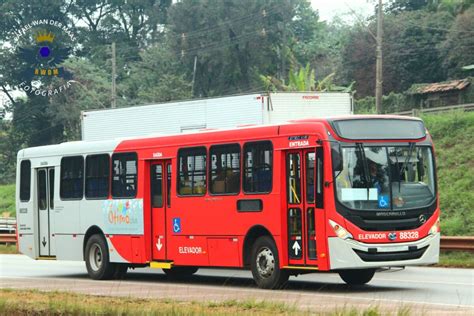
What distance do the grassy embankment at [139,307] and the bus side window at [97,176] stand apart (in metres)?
7.47

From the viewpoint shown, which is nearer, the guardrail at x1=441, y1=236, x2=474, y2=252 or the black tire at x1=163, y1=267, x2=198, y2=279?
A: the black tire at x1=163, y1=267, x2=198, y2=279

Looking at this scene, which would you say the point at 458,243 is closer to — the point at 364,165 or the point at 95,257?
the point at 95,257

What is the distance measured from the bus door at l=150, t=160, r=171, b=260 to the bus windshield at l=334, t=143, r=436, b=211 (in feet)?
16.7

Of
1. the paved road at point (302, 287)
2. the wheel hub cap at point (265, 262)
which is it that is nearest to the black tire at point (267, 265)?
the wheel hub cap at point (265, 262)

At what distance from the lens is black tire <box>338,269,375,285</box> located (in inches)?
Result: 828

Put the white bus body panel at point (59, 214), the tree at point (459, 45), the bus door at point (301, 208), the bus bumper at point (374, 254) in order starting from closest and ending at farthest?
the bus bumper at point (374, 254)
the bus door at point (301, 208)
the white bus body panel at point (59, 214)
the tree at point (459, 45)

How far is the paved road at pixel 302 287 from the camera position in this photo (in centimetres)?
1730

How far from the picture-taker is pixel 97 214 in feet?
83.1

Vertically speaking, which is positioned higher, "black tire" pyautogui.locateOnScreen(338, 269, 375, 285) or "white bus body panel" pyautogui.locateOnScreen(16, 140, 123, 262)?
"white bus body panel" pyautogui.locateOnScreen(16, 140, 123, 262)

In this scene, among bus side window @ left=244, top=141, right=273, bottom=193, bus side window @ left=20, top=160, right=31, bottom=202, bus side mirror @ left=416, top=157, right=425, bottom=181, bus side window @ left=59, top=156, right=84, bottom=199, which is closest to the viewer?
bus side mirror @ left=416, top=157, right=425, bottom=181

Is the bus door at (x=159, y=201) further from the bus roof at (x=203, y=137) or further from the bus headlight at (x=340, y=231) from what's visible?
the bus headlight at (x=340, y=231)

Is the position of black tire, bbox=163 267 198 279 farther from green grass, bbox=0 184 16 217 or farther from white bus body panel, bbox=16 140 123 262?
green grass, bbox=0 184 16 217

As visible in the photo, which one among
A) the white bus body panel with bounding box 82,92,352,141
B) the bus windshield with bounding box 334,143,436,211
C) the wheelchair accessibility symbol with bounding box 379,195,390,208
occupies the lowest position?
the wheelchair accessibility symbol with bounding box 379,195,390,208

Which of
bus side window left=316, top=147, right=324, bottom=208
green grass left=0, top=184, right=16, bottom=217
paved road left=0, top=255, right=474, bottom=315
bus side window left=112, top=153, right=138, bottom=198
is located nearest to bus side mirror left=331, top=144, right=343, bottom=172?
bus side window left=316, top=147, right=324, bottom=208
